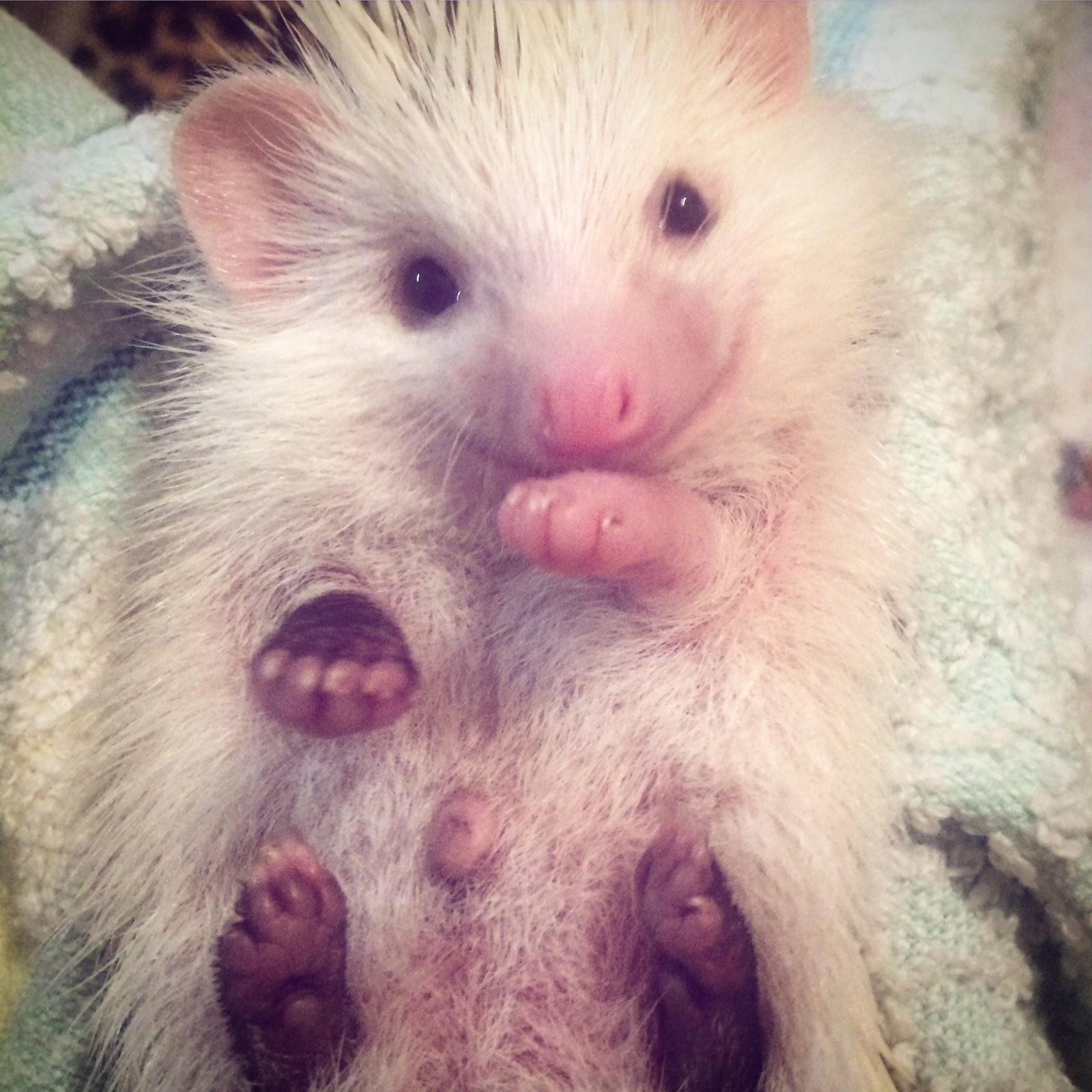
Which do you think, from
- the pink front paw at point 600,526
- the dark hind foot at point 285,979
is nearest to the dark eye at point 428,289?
the pink front paw at point 600,526

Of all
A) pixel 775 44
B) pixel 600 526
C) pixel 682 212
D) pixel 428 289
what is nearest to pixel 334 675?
pixel 600 526

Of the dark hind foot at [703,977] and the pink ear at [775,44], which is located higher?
the pink ear at [775,44]

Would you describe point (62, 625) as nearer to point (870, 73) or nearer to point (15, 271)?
point (15, 271)

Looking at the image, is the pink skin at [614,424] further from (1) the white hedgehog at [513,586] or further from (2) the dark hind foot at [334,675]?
(2) the dark hind foot at [334,675]

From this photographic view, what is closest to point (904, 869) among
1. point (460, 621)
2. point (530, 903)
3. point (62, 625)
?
point (530, 903)

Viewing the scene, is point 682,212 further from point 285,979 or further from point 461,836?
point 285,979

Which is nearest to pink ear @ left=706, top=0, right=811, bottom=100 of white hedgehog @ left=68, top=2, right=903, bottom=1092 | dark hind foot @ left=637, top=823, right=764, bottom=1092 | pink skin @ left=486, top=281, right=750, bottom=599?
white hedgehog @ left=68, top=2, right=903, bottom=1092

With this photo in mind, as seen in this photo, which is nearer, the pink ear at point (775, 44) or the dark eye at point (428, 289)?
the dark eye at point (428, 289)

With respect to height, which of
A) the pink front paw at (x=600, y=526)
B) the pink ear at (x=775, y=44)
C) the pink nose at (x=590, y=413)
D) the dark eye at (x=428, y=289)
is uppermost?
the pink ear at (x=775, y=44)
